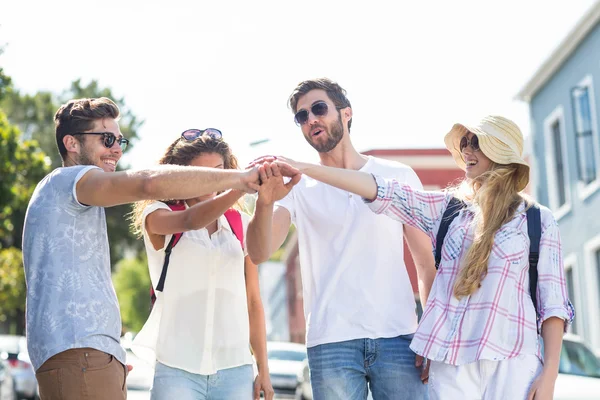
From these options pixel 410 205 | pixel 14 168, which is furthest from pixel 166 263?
pixel 14 168

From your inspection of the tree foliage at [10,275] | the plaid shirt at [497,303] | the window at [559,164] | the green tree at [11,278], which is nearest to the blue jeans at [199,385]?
the plaid shirt at [497,303]

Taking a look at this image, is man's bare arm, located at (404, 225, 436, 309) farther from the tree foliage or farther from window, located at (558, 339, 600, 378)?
the tree foliage

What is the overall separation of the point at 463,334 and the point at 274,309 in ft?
193

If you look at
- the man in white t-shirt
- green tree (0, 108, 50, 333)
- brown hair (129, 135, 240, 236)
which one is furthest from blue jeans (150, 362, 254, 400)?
green tree (0, 108, 50, 333)

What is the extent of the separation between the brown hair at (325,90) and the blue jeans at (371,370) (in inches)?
52.9

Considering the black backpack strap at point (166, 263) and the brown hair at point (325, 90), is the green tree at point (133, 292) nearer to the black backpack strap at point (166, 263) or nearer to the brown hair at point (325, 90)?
the brown hair at point (325, 90)

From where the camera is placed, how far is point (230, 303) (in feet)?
16.3

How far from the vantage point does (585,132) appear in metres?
22.2

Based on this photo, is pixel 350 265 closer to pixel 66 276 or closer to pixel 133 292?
pixel 66 276

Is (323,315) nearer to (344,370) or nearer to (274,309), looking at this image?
(344,370)

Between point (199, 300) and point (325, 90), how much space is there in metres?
1.36

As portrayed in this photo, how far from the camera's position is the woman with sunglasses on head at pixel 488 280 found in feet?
13.8

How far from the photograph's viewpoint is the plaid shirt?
13.9 ft

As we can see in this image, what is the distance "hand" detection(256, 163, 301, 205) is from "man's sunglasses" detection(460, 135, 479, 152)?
2.68 feet
